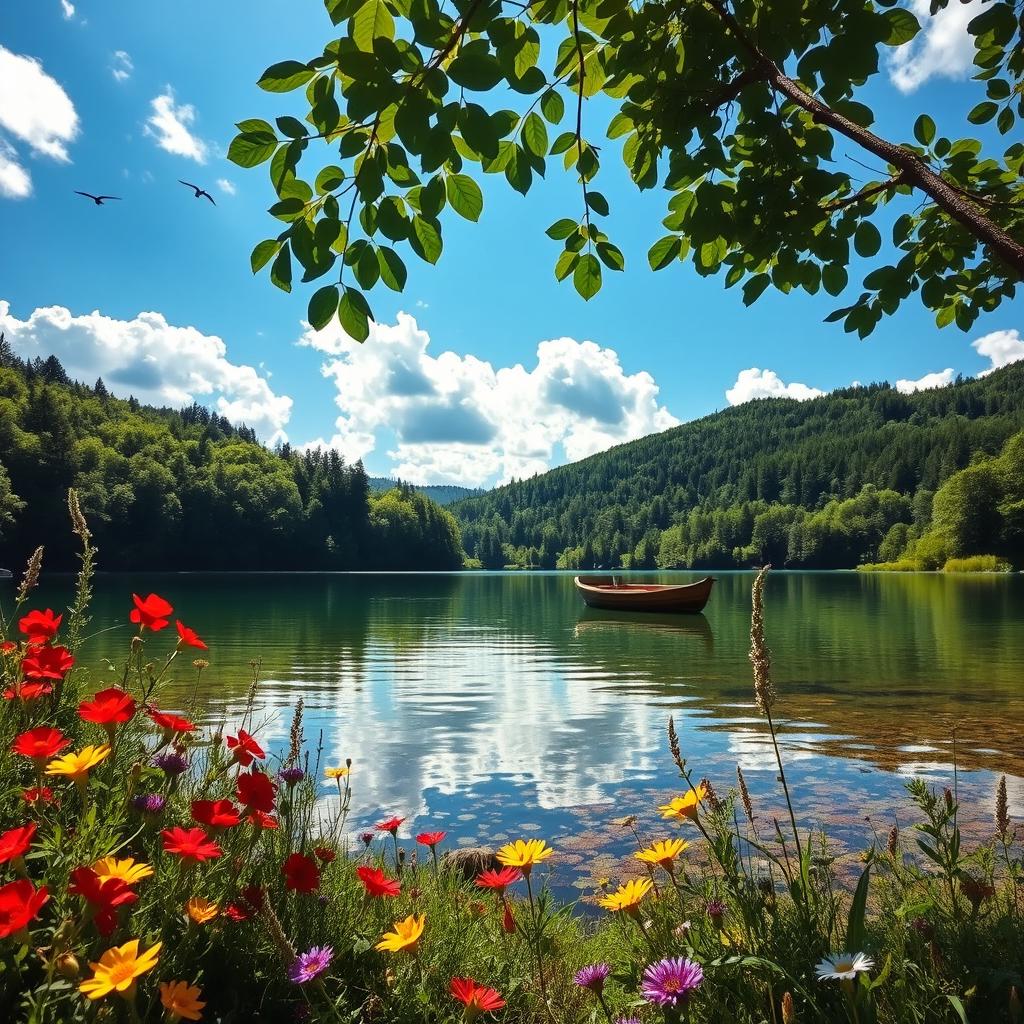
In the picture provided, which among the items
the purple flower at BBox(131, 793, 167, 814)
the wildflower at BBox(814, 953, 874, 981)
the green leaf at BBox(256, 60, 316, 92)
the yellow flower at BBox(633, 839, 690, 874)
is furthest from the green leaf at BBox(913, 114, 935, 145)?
the purple flower at BBox(131, 793, 167, 814)

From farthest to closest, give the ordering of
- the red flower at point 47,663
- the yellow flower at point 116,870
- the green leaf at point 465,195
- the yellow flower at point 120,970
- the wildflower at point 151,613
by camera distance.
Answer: the wildflower at point 151,613, the red flower at point 47,663, the green leaf at point 465,195, the yellow flower at point 116,870, the yellow flower at point 120,970

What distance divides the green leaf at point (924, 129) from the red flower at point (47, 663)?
464cm

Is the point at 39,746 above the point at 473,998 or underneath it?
above

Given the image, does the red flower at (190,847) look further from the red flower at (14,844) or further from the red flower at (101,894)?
the red flower at (14,844)

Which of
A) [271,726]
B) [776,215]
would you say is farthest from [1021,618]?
[776,215]

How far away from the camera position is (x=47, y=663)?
252 centimetres

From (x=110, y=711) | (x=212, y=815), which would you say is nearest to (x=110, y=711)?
(x=110, y=711)

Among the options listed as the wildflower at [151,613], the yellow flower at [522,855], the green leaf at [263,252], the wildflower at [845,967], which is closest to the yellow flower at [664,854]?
the yellow flower at [522,855]

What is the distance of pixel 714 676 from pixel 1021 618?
74.9ft

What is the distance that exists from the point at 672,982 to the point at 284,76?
2482 millimetres

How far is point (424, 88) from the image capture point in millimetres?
1838

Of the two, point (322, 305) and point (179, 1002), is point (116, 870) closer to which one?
point (179, 1002)

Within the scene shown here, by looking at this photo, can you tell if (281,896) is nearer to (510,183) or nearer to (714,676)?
(510,183)

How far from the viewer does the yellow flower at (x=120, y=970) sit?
1.25 m
